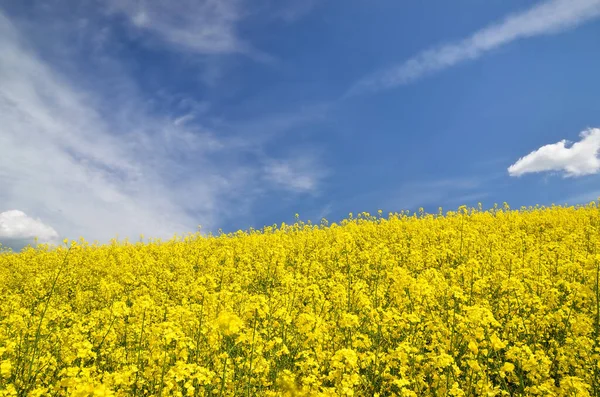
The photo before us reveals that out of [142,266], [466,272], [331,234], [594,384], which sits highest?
[331,234]

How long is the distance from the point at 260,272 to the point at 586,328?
7.94 meters

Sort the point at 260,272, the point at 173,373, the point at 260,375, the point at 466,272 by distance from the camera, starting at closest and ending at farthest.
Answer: the point at 173,373, the point at 260,375, the point at 466,272, the point at 260,272

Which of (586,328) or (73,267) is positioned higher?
(73,267)

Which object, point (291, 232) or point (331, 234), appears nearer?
Result: point (331, 234)

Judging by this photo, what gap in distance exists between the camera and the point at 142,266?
571 inches

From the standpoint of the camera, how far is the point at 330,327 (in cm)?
648

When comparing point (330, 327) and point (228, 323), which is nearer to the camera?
point (228, 323)

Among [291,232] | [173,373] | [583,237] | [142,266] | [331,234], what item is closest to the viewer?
[173,373]

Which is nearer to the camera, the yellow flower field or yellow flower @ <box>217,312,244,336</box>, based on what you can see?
yellow flower @ <box>217,312,244,336</box>

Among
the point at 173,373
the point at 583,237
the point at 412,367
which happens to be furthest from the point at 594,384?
the point at 583,237

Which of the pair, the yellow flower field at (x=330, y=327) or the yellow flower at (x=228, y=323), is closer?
the yellow flower at (x=228, y=323)

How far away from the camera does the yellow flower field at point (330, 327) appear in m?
4.72

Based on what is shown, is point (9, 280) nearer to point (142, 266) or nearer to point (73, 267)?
point (73, 267)

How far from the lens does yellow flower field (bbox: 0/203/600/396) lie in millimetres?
4719
